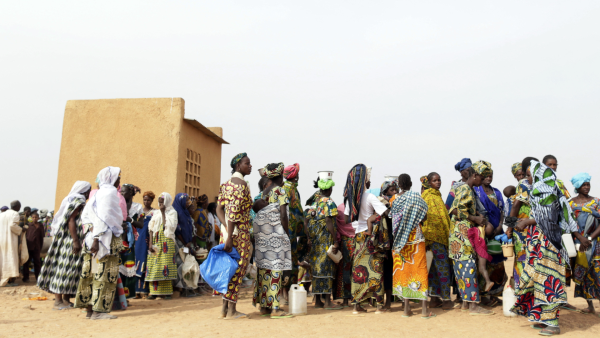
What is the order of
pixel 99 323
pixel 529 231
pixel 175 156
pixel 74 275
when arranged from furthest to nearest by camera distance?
pixel 175 156, pixel 74 275, pixel 99 323, pixel 529 231

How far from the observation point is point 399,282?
5859 millimetres

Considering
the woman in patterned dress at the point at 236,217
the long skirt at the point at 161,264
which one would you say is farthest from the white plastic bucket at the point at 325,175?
the long skirt at the point at 161,264

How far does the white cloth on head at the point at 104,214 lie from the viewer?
5.84m

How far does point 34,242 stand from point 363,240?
8.84m

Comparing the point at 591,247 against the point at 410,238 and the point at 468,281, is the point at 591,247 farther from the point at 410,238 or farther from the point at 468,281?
the point at 410,238

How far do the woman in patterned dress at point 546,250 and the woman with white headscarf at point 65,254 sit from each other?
584 centimetres

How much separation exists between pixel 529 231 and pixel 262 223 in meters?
3.24

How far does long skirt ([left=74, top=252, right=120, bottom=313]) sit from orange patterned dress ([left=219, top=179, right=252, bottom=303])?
5.26 feet

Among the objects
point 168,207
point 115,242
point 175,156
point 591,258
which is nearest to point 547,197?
point 591,258

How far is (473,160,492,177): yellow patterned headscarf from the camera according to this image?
614 centimetres

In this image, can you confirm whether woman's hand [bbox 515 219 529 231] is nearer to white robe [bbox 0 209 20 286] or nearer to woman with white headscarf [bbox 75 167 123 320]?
woman with white headscarf [bbox 75 167 123 320]

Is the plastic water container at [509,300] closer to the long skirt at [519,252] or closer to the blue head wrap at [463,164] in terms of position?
the long skirt at [519,252]

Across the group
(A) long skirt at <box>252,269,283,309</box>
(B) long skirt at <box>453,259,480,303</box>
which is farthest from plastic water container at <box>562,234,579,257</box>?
(A) long skirt at <box>252,269,283,309</box>

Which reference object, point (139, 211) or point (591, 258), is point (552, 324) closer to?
point (591, 258)
